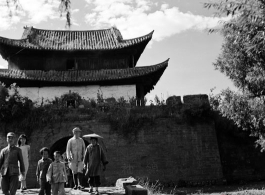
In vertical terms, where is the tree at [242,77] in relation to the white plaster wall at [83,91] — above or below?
below

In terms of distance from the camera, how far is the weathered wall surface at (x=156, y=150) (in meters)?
12.8

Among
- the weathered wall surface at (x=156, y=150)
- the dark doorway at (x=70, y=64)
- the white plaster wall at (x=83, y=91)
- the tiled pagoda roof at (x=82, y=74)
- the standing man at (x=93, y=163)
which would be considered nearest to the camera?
the standing man at (x=93, y=163)

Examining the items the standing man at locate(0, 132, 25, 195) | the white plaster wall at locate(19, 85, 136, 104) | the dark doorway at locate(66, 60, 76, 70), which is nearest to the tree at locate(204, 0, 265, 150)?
the standing man at locate(0, 132, 25, 195)

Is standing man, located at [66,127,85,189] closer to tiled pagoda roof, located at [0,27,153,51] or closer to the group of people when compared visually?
the group of people

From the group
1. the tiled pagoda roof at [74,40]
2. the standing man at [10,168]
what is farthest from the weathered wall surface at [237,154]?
the standing man at [10,168]

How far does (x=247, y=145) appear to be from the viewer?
46.8 ft

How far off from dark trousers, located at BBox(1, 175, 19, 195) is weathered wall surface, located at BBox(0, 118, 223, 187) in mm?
6782

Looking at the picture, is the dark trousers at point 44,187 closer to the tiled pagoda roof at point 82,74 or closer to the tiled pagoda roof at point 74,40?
the tiled pagoda roof at point 82,74

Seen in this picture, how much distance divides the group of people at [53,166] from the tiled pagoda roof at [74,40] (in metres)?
9.38

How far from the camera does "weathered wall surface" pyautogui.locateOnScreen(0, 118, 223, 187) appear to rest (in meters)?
12.8

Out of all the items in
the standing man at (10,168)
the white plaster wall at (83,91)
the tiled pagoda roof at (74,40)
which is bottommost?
the standing man at (10,168)

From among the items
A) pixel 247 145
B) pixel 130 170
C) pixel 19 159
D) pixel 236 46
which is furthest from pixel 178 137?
pixel 19 159

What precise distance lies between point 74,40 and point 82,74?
298 centimetres

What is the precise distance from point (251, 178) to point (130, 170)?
5.35 m
